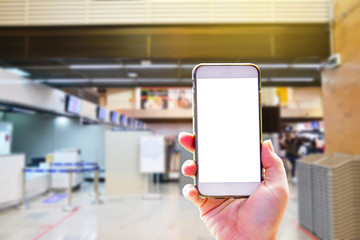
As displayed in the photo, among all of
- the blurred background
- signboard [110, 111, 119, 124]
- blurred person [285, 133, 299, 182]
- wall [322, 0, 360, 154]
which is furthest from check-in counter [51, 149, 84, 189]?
blurred person [285, 133, 299, 182]

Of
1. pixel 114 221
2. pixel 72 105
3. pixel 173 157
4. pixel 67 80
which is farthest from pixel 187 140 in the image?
pixel 173 157

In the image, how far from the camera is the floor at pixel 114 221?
4.13 meters

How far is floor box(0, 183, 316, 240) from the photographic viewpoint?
4131mm

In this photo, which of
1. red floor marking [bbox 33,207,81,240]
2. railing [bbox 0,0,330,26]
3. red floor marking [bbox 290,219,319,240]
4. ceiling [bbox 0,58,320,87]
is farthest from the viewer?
ceiling [bbox 0,58,320,87]

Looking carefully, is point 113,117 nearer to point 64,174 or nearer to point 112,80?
point 64,174

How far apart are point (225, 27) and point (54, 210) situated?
5.50 meters

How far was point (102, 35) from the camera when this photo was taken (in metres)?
4.73

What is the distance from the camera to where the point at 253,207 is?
3.18ft

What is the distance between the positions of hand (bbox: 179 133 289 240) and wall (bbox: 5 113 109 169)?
10.2m

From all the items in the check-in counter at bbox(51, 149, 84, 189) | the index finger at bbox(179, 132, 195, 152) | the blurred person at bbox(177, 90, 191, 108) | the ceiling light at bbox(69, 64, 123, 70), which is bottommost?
the check-in counter at bbox(51, 149, 84, 189)

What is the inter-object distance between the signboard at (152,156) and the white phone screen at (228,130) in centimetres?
640

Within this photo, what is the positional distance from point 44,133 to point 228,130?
12.0 m

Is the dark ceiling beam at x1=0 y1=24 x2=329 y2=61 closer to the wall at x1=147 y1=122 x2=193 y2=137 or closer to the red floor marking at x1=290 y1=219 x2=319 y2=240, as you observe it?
the red floor marking at x1=290 y1=219 x2=319 y2=240

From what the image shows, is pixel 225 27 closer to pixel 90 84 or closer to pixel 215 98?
pixel 215 98
